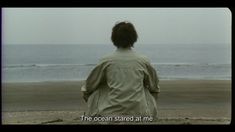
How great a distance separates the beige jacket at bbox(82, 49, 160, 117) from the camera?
244cm

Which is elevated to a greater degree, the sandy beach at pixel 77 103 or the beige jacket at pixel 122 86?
the beige jacket at pixel 122 86

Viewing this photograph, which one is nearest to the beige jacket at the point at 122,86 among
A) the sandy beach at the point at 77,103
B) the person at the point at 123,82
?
the person at the point at 123,82

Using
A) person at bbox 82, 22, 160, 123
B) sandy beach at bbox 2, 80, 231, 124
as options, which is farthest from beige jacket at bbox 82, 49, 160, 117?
sandy beach at bbox 2, 80, 231, 124

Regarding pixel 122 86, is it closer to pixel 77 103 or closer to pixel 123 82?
pixel 123 82

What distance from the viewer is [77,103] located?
542cm

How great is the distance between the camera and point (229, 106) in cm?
251

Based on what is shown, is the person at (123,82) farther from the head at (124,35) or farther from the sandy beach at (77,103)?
the sandy beach at (77,103)

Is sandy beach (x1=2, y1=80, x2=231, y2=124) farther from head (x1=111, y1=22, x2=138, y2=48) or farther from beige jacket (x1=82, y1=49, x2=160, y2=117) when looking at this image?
head (x1=111, y1=22, x2=138, y2=48)

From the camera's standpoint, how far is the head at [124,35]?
247 cm

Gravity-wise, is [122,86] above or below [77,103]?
above

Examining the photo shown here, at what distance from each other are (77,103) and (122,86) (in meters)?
3.04

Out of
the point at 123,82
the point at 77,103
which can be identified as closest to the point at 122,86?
the point at 123,82
